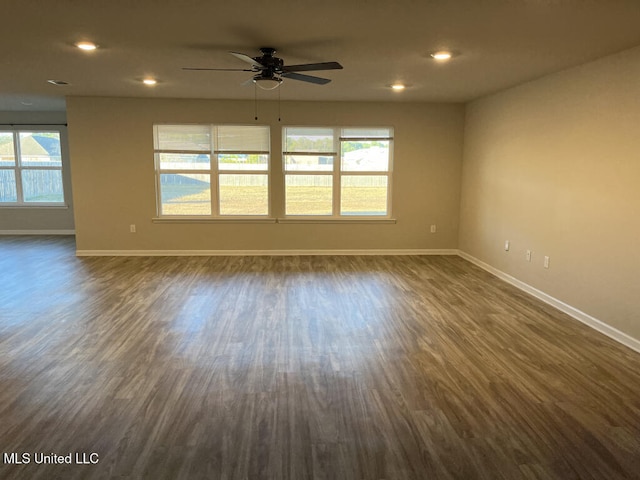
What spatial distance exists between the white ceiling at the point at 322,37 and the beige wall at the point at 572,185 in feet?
1.00

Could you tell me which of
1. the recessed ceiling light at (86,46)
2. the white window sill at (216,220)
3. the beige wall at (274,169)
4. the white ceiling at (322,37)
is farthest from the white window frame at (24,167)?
the recessed ceiling light at (86,46)

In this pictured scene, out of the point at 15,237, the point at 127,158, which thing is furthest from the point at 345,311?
the point at 15,237

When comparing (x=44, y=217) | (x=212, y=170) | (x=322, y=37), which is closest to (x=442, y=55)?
(x=322, y=37)

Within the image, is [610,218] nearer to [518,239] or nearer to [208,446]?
[518,239]

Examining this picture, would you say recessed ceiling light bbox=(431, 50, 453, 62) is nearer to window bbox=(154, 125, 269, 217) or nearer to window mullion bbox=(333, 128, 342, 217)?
window mullion bbox=(333, 128, 342, 217)

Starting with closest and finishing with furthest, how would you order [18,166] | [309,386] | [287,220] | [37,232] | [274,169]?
[309,386] < [274,169] < [287,220] < [18,166] < [37,232]

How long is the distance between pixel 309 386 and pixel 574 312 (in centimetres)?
281

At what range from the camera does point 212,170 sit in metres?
6.56

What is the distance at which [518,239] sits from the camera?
5.02 meters

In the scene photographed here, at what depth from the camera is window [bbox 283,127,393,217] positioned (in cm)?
657

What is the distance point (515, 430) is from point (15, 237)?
364 inches

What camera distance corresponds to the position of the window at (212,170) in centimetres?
647

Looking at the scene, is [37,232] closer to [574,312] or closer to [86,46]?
[86,46]

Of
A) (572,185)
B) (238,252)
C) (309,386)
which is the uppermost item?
(572,185)
